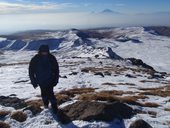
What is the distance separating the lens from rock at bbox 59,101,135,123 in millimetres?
15375

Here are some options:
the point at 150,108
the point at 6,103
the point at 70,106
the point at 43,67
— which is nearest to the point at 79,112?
the point at 70,106

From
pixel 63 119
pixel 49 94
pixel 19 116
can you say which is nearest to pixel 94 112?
pixel 63 119

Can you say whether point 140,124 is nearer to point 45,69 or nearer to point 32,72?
point 45,69

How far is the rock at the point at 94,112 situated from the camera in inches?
605

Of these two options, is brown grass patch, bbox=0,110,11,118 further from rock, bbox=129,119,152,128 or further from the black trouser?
rock, bbox=129,119,152,128

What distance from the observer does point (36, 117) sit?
16.2 m

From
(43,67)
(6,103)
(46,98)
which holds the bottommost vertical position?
(6,103)

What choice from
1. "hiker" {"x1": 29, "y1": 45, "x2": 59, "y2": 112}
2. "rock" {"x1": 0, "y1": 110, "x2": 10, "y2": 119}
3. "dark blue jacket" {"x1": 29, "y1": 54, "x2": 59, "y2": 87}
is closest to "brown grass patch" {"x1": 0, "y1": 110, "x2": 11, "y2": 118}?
"rock" {"x1": 0, "y1": 110, "x2": 10, "y2": 119}

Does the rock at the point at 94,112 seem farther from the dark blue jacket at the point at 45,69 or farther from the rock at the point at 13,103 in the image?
the rock at the point at 13,103

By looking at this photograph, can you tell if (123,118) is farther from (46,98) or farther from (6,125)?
(6,125)

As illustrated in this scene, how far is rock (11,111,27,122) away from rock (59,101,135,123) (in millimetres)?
1734

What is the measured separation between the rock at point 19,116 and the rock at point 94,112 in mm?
1734

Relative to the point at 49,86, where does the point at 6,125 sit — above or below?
below

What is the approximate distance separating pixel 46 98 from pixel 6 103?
4711mm
